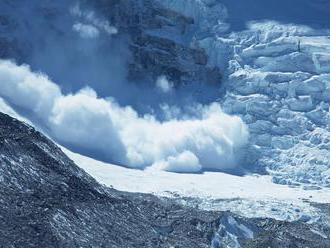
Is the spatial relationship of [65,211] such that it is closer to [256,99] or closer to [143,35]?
[256,99]

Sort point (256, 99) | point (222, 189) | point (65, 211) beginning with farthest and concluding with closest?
point (256, 99), point (222, 189), point (65, 211)

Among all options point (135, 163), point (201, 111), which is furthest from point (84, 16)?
point (135, 163)

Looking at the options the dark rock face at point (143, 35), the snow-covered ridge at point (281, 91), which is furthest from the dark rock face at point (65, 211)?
the dark rock face at point (143, 35)

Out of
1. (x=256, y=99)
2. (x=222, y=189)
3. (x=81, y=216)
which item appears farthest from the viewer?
(x=256, y=99)

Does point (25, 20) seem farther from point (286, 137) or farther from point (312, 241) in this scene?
point (312, 241)

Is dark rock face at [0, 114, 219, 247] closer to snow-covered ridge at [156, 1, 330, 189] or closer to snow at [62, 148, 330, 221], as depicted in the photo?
snow at [62, 148, 330, 221]

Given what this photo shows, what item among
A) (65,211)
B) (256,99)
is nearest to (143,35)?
(256,99)

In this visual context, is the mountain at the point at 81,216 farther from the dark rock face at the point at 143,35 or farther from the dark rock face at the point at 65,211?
the dark rock face at the point at 143,35
